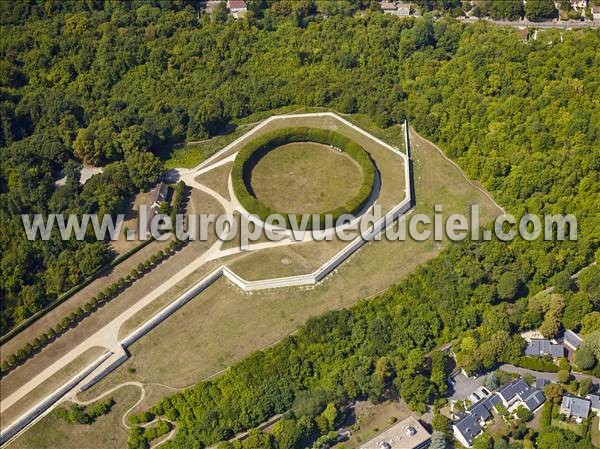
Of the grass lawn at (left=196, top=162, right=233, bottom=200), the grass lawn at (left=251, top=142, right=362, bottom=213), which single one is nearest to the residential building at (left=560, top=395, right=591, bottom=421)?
the grass lawn at (left=251, top=142, right=362, bottom=213)

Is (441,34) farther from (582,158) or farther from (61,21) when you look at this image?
(61,21)

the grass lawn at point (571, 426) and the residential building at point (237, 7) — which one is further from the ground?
the residential building at point (237, 7)

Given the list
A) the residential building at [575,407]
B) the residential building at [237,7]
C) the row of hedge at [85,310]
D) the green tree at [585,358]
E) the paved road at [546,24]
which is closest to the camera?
the residential building at [575,407]

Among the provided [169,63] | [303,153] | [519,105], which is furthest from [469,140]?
[169,63]

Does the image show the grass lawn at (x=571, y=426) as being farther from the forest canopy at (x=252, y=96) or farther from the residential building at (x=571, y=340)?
the forest canopy at (x=252, y=96)

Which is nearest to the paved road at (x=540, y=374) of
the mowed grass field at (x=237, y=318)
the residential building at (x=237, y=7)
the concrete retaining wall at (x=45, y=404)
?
the mowed grass field at (x=237, y=318)

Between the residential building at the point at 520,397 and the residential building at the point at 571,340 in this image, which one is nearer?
the residential building at the point at 520,397

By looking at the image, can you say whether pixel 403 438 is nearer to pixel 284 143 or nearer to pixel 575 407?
pixel 575 407

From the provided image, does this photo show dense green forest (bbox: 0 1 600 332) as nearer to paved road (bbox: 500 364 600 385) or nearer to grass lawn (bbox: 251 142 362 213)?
grass lawn (bbox: 251 142 362 213)
